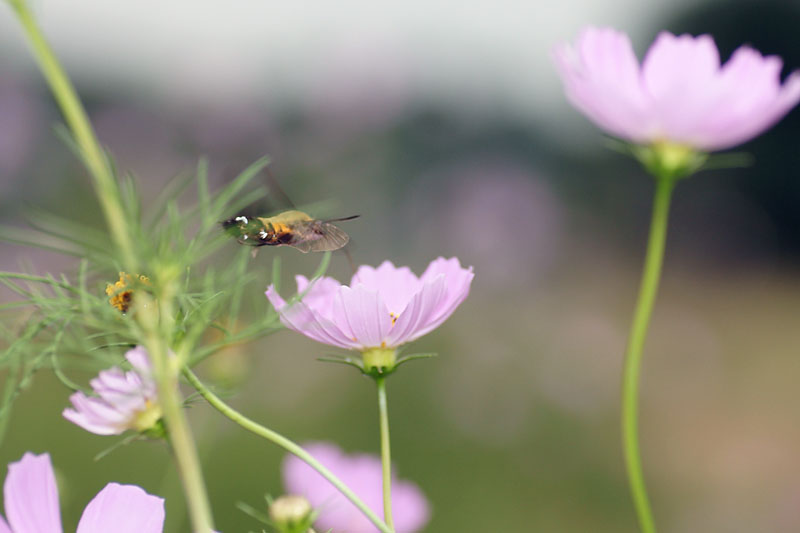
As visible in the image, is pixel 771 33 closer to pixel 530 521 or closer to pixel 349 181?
pixel 349 181

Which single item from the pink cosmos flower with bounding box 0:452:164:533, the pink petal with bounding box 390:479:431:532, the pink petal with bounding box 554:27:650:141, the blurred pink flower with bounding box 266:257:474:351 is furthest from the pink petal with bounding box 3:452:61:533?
the pink petal with bounding box 390:479:431:532

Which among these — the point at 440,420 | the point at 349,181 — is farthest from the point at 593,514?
the point at 349,181

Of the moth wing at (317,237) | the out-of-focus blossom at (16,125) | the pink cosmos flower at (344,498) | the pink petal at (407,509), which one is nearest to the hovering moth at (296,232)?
the moth wing at (317,237)

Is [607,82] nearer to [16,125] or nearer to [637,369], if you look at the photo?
[637,369]

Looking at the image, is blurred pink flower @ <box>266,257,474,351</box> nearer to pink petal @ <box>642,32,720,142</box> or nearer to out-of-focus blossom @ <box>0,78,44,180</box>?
pink petal @ <box>642,32,720,142</box>

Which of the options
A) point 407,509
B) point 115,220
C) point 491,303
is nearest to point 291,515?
point 115,220

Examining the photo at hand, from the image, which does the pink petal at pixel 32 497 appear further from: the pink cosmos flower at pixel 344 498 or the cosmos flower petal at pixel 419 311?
the pink cosmos flower at pixel 344 498
